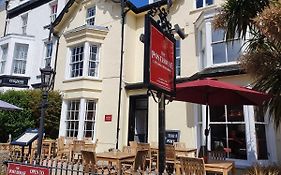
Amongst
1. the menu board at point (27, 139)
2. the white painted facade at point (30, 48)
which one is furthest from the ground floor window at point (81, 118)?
the white painted facade at point (30, 48)

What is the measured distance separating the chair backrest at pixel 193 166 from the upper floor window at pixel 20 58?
17899 mm

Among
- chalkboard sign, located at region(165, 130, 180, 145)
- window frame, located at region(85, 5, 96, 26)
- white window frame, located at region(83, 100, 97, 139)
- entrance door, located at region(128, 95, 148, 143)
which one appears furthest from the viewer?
window frame, located at region(85, 5, 96, 26)

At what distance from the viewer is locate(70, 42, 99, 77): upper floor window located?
15023 millimetres

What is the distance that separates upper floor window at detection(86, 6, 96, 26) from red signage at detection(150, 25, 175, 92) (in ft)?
43.0

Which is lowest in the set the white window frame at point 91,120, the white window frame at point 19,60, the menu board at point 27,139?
the menu board at point 27,139

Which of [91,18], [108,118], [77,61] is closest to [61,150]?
[108,118]

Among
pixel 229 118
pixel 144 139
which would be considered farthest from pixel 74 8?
pixel 229 118

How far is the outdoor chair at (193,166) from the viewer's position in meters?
5.66

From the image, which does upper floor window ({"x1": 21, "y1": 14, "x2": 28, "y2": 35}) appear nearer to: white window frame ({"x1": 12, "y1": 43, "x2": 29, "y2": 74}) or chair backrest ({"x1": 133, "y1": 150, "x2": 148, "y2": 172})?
white window frame ({"x1": 12, "y1": 43, "x2": 29, "y2": 74})

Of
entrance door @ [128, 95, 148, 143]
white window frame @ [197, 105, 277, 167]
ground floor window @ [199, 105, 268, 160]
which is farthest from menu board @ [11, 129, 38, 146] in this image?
white window frame @ [197, 105, 277, 167]

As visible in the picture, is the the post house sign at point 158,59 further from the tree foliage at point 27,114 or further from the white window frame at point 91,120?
the tree foliage at point 27,114

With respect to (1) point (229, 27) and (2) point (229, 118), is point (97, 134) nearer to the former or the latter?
(2) point (229, 118)

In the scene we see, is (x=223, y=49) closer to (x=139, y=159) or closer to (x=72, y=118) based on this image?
(x=139, y=159)

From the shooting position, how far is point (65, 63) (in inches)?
649
